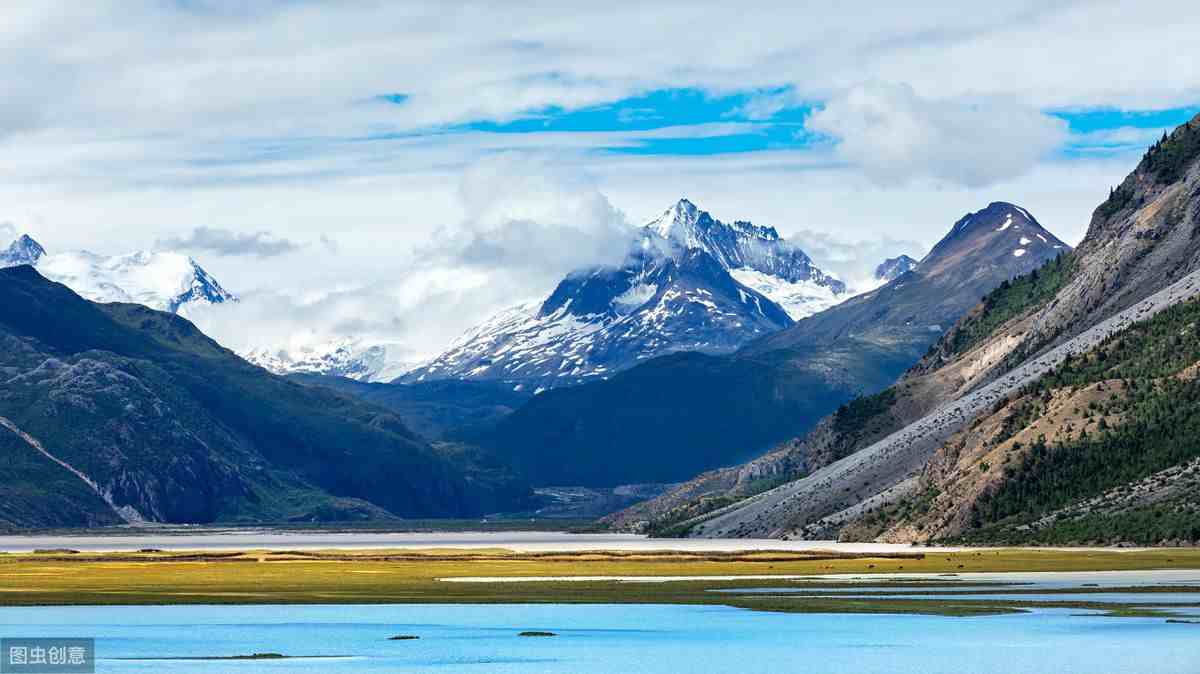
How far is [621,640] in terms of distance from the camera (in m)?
134

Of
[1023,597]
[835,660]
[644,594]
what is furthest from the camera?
[644,594]

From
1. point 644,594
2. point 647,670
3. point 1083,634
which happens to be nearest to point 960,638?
point 1083,634

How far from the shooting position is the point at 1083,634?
131m

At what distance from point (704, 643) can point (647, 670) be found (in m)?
15.4

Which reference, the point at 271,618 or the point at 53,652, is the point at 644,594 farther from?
the point at 53,652

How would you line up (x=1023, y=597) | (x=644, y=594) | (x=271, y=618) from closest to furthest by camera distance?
(x=271, y=618)
(x=1023, y=597)
(x=644, y=594)

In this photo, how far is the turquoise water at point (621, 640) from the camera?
382ft

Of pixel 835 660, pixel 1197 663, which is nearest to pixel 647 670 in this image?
pixel 835 660

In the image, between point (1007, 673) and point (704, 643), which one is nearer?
point (1007, 673)

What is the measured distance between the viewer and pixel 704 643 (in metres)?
131

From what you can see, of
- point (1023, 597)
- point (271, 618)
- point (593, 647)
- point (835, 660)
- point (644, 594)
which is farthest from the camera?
point (644, 594)

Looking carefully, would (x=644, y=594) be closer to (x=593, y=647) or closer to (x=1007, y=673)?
(x=593, y=647)

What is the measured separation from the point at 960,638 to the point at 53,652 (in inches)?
2254

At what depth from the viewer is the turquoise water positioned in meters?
116
